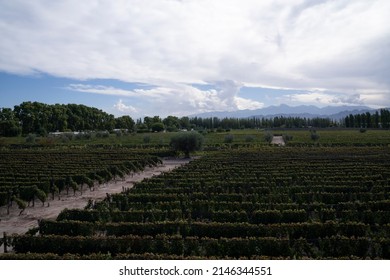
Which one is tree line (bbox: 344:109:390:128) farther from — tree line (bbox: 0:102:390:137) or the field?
the field

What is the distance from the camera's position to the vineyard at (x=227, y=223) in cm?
1462

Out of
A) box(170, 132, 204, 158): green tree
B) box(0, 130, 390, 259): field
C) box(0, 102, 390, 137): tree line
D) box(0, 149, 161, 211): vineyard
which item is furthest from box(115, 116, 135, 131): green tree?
box(0, 130, 390, 259): field

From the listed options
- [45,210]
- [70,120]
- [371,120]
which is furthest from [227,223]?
[371,120]

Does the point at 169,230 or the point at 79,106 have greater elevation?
the point at 79,106

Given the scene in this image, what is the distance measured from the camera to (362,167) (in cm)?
3728

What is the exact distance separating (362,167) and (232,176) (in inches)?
617

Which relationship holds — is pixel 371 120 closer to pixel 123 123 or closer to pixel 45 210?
pixel 123 123

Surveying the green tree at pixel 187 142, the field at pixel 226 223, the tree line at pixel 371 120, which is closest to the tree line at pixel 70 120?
the tree line at pixel 371 120

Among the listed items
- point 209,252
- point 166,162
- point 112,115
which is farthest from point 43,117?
point 209,252

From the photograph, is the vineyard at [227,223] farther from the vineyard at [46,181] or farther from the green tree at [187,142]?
the green tree at [187,142]

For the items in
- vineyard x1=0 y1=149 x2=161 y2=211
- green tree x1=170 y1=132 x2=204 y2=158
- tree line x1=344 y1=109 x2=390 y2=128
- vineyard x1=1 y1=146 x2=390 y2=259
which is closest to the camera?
vineyard x1=1 y1=146 x2=390 y2=259

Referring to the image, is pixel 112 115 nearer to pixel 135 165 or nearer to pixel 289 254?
pixel 135 165

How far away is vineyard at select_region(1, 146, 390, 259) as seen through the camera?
14625mm

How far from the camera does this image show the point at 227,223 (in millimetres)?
16922
